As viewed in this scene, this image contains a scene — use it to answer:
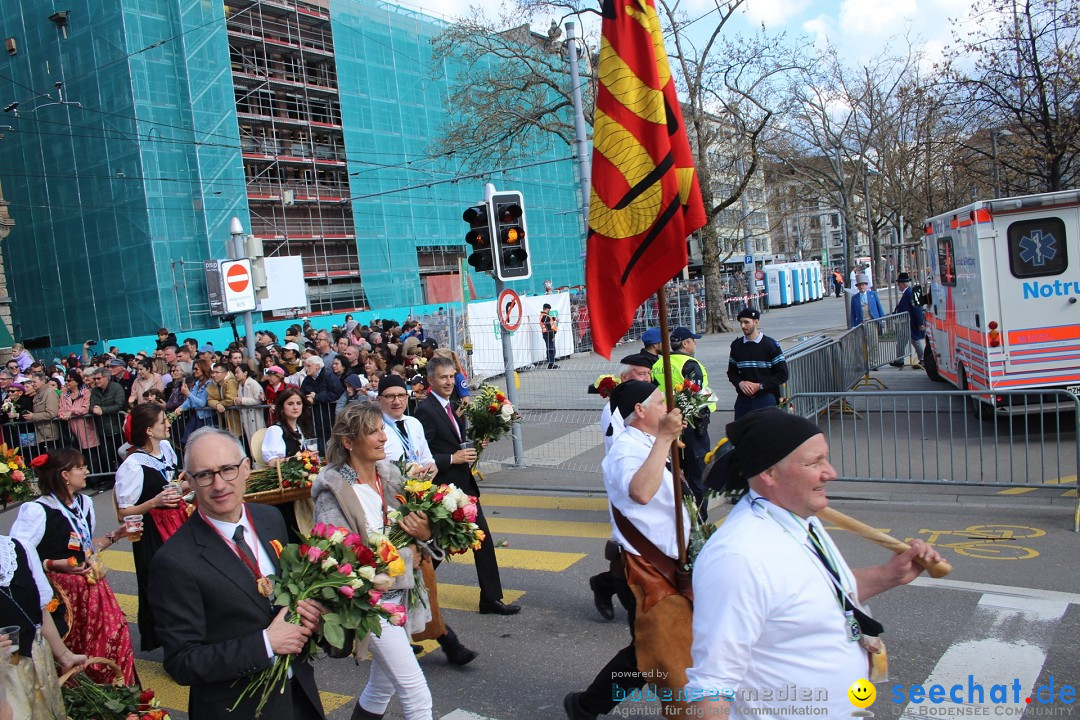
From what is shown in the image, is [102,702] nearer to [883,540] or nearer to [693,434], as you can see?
[883,540]

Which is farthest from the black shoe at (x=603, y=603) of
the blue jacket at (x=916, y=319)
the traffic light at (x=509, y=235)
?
the blue jacket at (x=916, y=319)

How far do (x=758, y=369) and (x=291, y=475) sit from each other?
5.47 m

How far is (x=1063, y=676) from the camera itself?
473cm

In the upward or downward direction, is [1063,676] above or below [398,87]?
below

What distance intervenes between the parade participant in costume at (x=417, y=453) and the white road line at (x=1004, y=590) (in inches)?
136

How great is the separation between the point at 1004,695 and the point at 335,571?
3676 mm

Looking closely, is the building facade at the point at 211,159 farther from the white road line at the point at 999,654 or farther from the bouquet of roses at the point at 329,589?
the bouquet of roses at the point at 329,589

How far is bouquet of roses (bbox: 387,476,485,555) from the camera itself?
14.3 feet

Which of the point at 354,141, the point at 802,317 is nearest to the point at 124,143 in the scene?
the point at 354,141

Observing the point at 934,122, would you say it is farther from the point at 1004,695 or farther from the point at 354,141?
the point at 1004,695


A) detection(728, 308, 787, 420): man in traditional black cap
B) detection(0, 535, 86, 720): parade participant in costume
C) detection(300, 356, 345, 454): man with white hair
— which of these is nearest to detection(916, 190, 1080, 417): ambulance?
detection(728, 308, 787, 420): man in traditional black cap

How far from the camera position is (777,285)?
4725 cm

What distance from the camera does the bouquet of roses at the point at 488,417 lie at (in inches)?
314

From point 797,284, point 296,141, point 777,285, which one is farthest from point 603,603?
point 797,284
